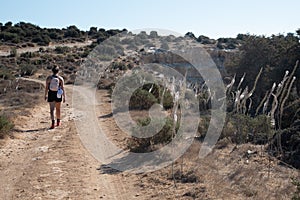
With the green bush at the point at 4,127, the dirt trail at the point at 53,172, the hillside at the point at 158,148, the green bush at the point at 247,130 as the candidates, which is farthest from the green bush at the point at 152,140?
the green bush at the point at 4,127

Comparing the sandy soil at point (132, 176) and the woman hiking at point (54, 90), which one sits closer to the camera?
the sandy soil at point (132, 176)

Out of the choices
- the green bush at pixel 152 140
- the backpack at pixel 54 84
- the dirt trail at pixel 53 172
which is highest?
the backpack at pixel 54 84

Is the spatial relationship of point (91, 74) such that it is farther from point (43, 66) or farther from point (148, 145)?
point (148, 145)

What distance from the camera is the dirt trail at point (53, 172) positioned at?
5.61 meters

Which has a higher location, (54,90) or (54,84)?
(54,84)

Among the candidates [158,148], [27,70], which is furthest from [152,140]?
[27,70]

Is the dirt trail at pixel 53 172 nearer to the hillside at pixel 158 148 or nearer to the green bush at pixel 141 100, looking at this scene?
the hillside at pixel 158 148

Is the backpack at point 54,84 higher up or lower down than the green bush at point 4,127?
higher up

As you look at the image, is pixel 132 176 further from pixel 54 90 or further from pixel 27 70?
pixel 27 70

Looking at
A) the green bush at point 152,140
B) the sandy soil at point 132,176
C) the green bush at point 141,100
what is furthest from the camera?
the green bush at point 141,100

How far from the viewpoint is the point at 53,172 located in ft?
21.1

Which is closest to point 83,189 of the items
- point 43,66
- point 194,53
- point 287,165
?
point 287,165

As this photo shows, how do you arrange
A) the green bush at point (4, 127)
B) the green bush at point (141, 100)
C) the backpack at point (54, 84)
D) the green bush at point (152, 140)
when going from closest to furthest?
1. the green bush at point (152, 140)
2. the green bush at point (4, 127)
3. the backpack at point (54, 84)
4. the green bush at point (141, 100)

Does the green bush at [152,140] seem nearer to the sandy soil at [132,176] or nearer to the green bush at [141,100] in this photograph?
the sandy soil at [132,176]
